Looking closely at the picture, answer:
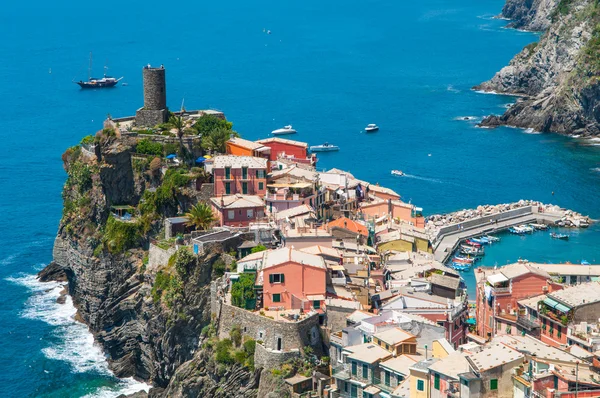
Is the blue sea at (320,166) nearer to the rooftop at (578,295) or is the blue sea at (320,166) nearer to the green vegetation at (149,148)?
the green vegetation at (149,148)

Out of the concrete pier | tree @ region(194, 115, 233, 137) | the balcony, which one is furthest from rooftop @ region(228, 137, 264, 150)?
the balcony

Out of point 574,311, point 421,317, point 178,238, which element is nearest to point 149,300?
point 178,238

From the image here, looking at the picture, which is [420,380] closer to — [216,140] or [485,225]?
[216,140]

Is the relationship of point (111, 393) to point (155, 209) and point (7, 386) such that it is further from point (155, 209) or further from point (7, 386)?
point (155, 209)

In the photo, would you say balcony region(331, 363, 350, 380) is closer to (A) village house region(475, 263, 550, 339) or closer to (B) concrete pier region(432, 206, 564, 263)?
(A) village house region(475, 263, 550, 339)

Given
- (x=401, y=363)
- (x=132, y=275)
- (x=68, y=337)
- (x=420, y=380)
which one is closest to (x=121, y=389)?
(x=132, y=275)

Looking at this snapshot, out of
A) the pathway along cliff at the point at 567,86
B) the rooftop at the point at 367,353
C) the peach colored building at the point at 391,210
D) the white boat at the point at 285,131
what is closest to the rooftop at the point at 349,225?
the peach colored building at the point at 391,210
